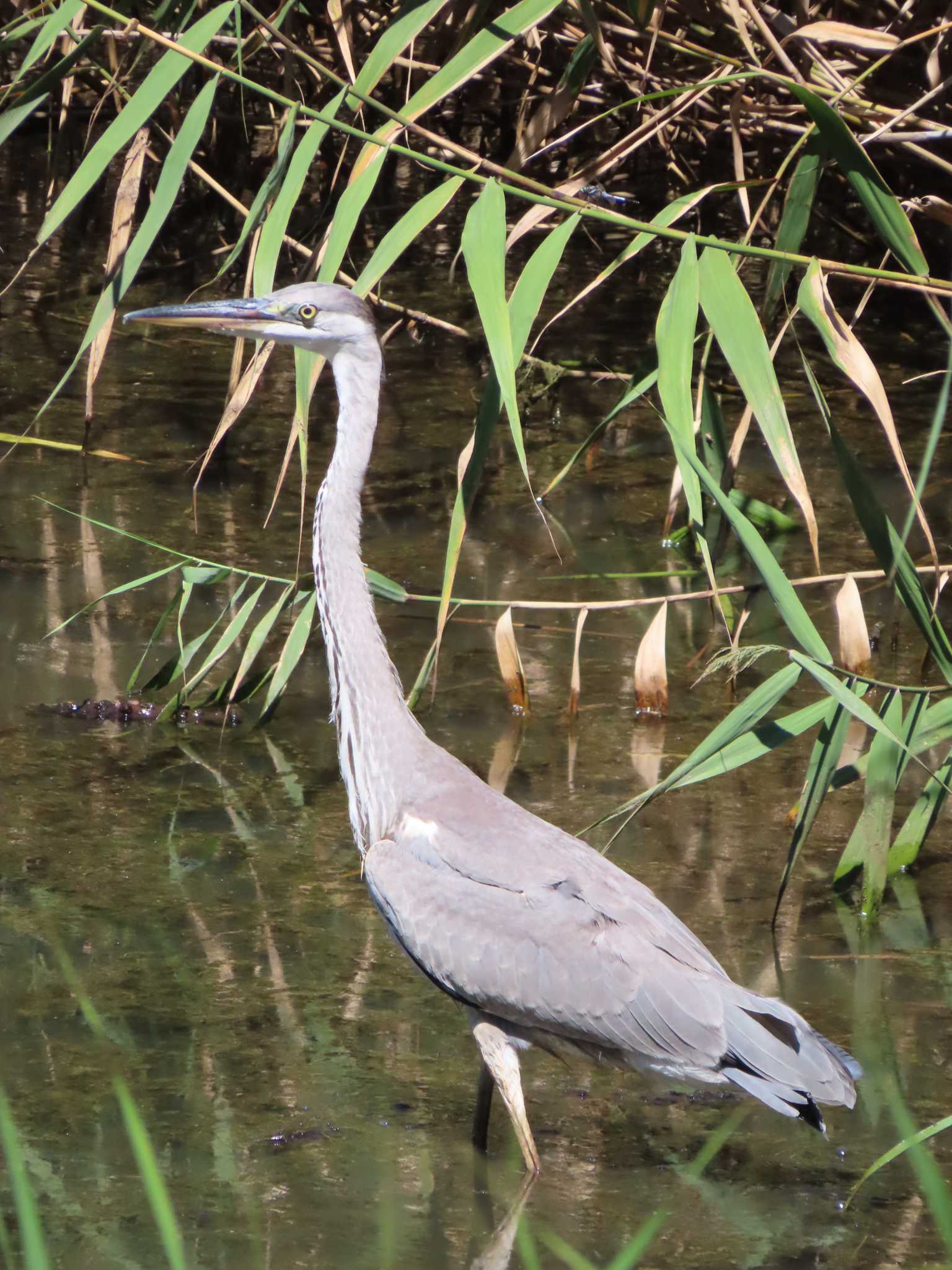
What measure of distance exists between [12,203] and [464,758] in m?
7.64

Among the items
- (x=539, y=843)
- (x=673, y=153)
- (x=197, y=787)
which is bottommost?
(x=197, y=787)

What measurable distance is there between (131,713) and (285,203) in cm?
188

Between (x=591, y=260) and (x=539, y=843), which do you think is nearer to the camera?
(x=539, y=843)

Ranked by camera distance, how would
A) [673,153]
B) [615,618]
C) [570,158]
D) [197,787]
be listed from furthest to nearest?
[570,158] < [673,153] < [615,618] < [197,787]

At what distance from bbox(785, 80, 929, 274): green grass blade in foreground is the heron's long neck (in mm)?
1114

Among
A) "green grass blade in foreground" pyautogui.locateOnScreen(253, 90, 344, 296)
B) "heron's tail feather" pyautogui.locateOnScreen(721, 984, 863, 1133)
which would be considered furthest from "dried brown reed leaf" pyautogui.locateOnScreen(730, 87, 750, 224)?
"heron's tail feather" pyautogui.locateOnScreen(721, 984, 863, 1133)

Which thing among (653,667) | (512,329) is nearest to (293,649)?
(653,667)

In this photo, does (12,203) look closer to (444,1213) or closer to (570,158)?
(570,158)

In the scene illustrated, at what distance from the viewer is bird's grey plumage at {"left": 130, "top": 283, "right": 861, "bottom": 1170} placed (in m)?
3.19

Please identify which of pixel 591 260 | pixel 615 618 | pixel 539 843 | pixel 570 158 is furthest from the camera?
pixel 570 158

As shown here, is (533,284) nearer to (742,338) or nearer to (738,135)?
(742,338)

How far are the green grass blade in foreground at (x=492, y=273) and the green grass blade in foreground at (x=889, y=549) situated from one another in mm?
679

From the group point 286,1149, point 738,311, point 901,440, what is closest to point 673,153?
point 901,440

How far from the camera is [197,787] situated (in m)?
4.87
